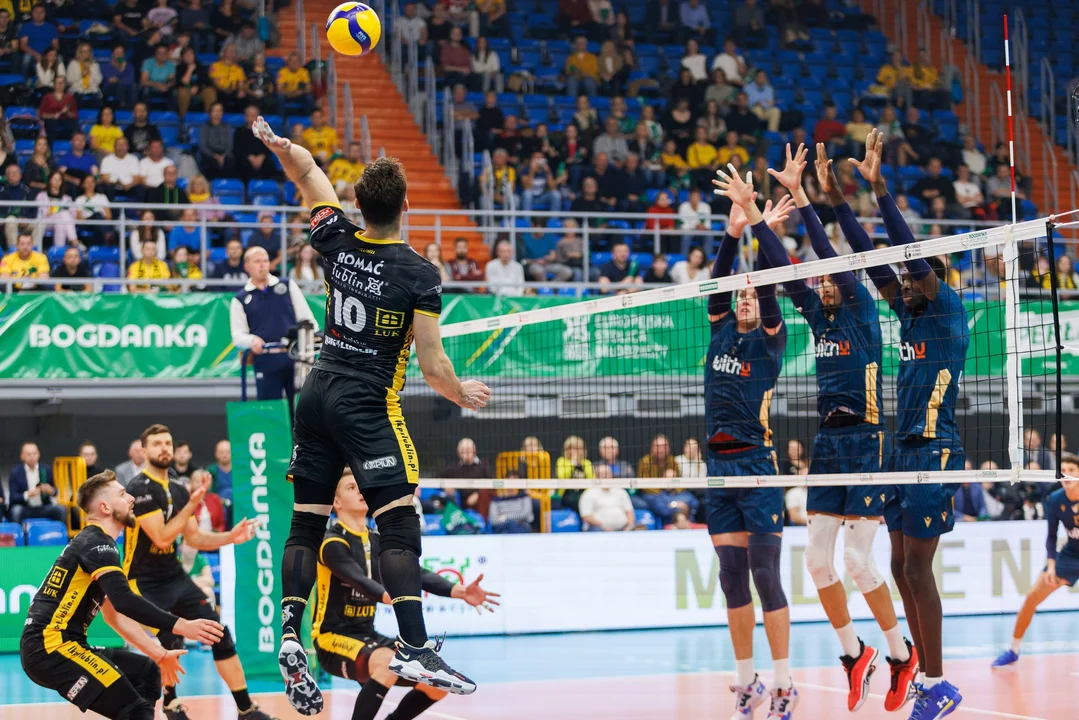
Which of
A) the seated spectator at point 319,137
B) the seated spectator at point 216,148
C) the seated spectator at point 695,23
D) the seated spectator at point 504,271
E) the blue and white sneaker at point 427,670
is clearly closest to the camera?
the blue and white sneaker at point 427,670

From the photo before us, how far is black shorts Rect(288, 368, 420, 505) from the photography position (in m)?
5.74

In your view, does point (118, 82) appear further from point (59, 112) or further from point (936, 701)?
point (936, 701)

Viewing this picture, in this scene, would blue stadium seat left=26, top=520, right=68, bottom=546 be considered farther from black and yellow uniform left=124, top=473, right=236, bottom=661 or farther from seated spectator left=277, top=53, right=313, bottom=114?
seated spectator left=277, top=53, right=313, bottom=114

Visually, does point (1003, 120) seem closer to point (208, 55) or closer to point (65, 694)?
point (208, 55)

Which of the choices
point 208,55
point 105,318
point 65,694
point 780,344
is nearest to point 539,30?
point 208,55

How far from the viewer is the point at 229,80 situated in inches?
789

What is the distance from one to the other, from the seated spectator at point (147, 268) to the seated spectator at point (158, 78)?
430 centimetres

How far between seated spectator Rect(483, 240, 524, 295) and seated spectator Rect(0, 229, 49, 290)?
5.52 metres

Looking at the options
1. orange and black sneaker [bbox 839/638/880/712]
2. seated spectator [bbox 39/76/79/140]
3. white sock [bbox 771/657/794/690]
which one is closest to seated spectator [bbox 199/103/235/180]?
seated spectator [bbox 39/76/79/140]

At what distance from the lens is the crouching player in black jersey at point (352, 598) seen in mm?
7824

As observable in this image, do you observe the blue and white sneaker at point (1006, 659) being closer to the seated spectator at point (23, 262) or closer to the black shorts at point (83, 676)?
the black shorts at point (83, 676)

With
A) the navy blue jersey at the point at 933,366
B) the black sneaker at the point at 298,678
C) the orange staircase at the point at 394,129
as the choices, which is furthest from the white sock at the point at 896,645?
the orange staircase at the point at 394,129

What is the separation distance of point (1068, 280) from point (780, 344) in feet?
40.1

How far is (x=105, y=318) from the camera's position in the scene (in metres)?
15.2
